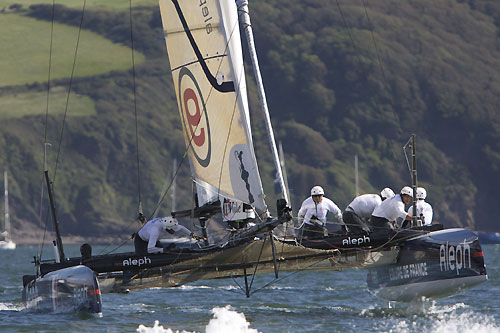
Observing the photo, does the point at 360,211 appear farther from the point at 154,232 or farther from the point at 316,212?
the point at 154,232

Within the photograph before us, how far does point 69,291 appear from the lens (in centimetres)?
1370

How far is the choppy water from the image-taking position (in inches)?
535

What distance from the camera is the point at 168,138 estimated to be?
93.8 meters

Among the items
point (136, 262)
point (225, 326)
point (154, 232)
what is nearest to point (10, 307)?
point (154, 232)

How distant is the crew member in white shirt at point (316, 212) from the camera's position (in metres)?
14.4

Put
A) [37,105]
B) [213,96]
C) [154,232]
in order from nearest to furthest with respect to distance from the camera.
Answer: [154,232]
[213,96]
[37,105]

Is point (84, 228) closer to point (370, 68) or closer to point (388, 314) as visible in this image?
point (370, 68)

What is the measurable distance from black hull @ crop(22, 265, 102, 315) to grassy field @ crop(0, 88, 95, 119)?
83.7m

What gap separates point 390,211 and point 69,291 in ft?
15.7

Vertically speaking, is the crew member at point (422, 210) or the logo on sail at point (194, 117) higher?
the logo on sail at point (194, 117)

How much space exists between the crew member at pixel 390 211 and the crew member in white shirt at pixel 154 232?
279 centimetres

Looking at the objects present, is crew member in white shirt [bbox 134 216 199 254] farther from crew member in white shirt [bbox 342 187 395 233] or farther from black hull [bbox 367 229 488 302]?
black hull [bbox 367 229 488 302]

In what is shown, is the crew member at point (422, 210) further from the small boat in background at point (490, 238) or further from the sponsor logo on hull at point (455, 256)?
the small boat in background at point (490, 238)

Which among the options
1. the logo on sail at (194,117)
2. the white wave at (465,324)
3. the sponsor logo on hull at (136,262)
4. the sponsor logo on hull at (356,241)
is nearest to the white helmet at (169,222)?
the sponsor logo on hull at (136,262)
